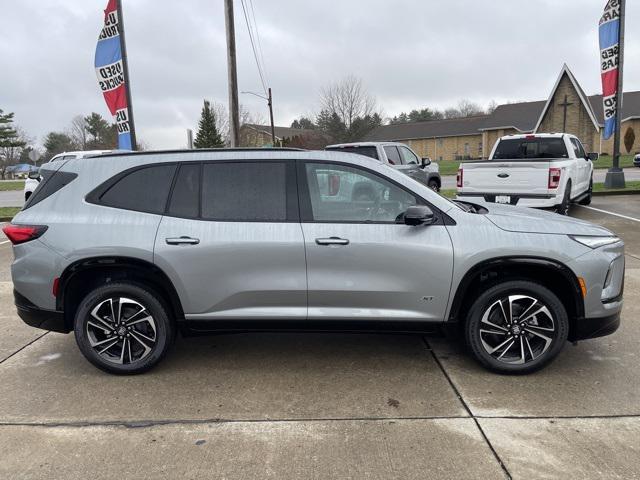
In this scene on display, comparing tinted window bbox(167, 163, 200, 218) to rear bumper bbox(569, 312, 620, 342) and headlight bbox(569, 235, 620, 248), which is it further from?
rear bumper bbox(569, 312, 620, 342)

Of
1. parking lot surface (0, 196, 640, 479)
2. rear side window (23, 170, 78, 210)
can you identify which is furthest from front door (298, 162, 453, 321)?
rear side window (23, 170, 78, 210)

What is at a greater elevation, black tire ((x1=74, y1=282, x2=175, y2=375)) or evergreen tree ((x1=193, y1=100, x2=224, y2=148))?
evergreen tree ((x1=193, y1=100, x2=224, y2=148))

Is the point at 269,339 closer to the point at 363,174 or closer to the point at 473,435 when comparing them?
the point at 363,174

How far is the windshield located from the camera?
11.2m

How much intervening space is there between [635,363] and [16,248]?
492cm

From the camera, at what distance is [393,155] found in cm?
1280

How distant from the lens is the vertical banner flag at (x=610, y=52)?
51.3 feet

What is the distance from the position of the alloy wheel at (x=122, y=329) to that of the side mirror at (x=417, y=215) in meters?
2.08

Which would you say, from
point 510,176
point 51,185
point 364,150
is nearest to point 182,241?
point 51,185

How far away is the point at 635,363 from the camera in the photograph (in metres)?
4.01

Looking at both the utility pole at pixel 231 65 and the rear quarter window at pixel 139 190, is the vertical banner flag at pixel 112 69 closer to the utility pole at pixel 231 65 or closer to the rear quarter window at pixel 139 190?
the utility pole at pixel 231 65

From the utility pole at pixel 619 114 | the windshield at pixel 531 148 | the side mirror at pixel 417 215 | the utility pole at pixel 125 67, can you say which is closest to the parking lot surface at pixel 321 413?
the side mirror at pixel 417 215

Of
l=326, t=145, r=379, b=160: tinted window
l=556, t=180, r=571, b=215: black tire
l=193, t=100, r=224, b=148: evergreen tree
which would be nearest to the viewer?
l=556, t=180, r=571, b=215: black tire

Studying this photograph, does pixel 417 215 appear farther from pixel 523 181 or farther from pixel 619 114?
pixel 619 114
